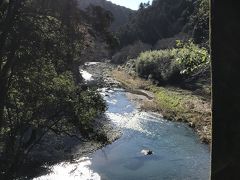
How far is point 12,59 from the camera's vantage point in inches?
614

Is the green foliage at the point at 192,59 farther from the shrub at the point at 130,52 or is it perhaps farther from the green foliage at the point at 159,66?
the shrub at the point at 130,52

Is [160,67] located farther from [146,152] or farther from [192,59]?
[192,59]

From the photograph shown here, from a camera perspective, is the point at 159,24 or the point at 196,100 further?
the point at 159,24

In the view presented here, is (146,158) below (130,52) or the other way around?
the other way around

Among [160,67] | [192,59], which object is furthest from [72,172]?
[160,67]

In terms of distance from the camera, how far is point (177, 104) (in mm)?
59031

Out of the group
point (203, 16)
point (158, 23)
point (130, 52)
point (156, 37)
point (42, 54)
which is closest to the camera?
point (203, 16)

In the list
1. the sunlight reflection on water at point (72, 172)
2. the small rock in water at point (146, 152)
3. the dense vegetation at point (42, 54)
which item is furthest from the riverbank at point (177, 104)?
the dense vegetation at point (42, 54)

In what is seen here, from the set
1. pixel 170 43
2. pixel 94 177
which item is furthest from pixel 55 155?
pixel 170 43

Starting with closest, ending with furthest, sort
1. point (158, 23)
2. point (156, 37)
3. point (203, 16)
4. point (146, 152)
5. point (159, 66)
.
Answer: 1. point (203, 16)
2. point (146, 152)
3. point (159, 66)
4. point (158, 23)
5. point (156, 37)

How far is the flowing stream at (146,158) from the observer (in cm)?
3031

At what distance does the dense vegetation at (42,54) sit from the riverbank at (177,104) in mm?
24241
